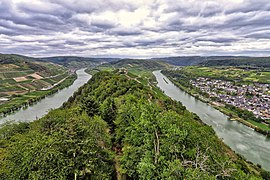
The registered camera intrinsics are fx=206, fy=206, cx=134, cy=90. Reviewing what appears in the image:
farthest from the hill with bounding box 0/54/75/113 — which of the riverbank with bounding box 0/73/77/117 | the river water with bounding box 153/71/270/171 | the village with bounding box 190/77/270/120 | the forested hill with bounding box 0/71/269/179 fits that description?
the village with bounding box 190/77/270/120

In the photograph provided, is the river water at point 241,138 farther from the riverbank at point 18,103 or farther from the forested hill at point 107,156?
the riverbank at point 18,103

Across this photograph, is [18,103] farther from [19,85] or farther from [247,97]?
[247,97]

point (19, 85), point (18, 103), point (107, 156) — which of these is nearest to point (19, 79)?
point (19, 85)

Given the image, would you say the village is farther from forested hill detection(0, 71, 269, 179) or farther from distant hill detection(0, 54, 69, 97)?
distant hill detection(0, 54, 69, 97)

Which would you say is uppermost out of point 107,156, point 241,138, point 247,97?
point 107,156

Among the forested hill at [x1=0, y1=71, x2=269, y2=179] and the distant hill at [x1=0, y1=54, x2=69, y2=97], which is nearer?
the forested hill at [x1=0, y1=71, x2=269, y2=179]

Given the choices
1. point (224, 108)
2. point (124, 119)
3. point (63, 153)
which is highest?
point (63, 153)

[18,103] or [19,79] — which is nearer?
[18,103]

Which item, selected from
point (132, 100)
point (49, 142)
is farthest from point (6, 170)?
point (132, 100)

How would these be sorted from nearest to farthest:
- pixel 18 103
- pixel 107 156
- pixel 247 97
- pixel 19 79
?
pixel 107 156
pixel 18 103
pixel 247 97
pixel 19 79

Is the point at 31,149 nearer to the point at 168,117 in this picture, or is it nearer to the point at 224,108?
the point at 168,117

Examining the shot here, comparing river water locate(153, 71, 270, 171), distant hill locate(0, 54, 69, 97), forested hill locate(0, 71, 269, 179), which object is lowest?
river water locate(153, 71, 270, 171)
